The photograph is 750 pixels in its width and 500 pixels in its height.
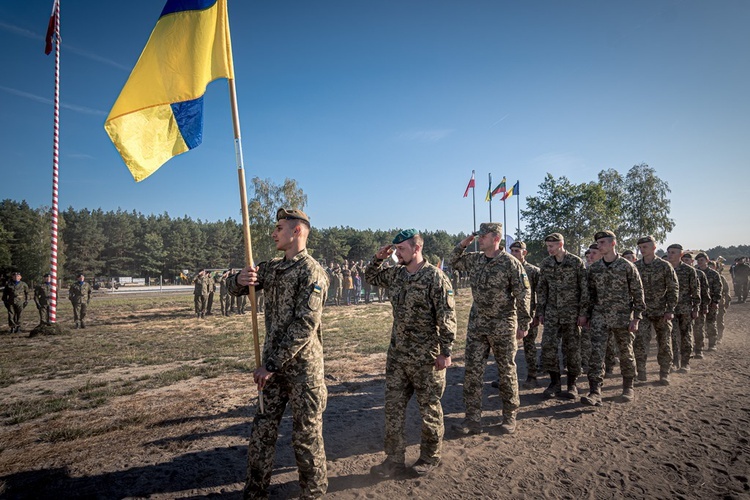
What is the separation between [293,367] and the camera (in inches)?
128

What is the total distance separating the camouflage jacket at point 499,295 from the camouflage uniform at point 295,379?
2823 millimetres

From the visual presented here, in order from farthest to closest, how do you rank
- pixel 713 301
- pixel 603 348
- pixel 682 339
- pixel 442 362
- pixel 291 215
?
pixel 713 301, pixel 682 339, pixel 603 348, pixel 442 362, pixel 291 215

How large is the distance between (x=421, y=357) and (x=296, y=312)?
154 centimetres

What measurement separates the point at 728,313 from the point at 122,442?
2403cm

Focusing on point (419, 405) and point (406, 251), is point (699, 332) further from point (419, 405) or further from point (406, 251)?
point (406, 251)

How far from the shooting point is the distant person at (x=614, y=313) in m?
6.10

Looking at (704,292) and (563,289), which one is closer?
(563,289)

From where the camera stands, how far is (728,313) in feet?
55.3

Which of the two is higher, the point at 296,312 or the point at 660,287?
the point at 296,312

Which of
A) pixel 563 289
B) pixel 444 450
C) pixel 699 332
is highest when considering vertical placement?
pixel 563 289

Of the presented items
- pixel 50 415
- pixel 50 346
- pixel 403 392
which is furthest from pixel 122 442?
pixel 50 346

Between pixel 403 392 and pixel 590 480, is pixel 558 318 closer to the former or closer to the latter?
pixel 590 480

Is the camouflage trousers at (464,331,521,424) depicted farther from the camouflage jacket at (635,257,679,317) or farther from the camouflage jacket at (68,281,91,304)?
the camouflage jacket at (68,281,91,304)

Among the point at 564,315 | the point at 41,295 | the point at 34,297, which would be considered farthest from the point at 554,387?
the point at 34,297
